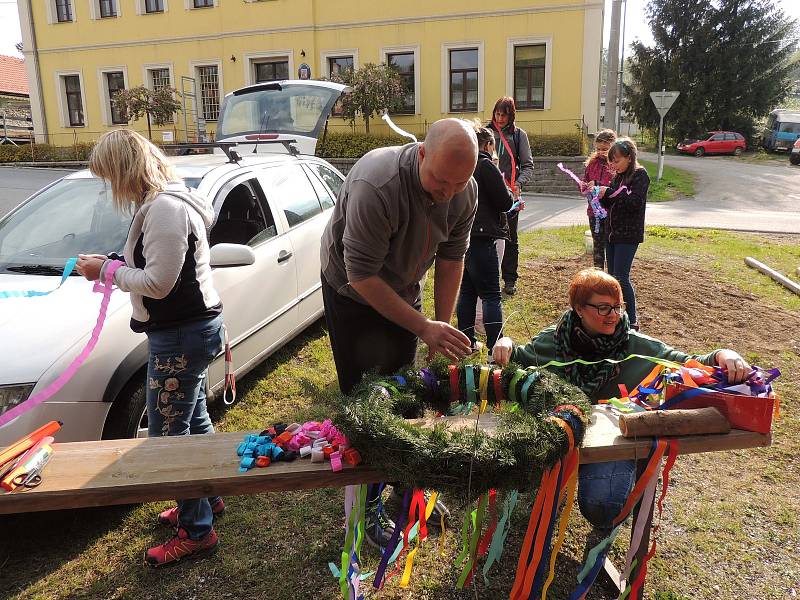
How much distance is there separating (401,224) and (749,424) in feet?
4.84

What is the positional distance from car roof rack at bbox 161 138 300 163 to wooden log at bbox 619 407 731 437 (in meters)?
3.43

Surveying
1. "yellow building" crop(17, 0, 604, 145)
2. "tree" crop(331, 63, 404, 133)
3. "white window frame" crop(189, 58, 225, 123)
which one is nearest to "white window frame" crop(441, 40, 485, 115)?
"yellow building" crop(17, 0, 604, 145)

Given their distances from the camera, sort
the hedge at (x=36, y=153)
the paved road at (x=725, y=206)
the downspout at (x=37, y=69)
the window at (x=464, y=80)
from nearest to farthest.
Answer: the paved road at (x=725, y=206), the window at (x=464, y=80), the hedge at (x=36, y=153), the downspout at (x=37, y=69)

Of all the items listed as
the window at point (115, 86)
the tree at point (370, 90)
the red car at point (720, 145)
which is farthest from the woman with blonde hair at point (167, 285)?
the red car at point (720, 145)

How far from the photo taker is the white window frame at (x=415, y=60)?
22219mm

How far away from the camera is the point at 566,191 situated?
1872cm

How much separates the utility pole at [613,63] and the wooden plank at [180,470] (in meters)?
13.9

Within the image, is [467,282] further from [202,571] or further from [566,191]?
[566,191]

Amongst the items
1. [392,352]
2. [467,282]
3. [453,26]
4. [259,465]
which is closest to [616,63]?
[453,26]

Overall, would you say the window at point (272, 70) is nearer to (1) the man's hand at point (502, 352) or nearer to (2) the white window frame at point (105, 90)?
(2) the white window frame at point (105, 90)

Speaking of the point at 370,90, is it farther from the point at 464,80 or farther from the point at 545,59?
the point at 545,59

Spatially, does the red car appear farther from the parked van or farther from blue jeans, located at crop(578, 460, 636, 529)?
blue jeans, located at crop(578, 460, 636, 529)

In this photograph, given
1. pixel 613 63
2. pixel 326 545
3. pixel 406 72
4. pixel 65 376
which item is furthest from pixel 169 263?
pixel 406 72

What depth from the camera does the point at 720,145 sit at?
3400 centimetres
